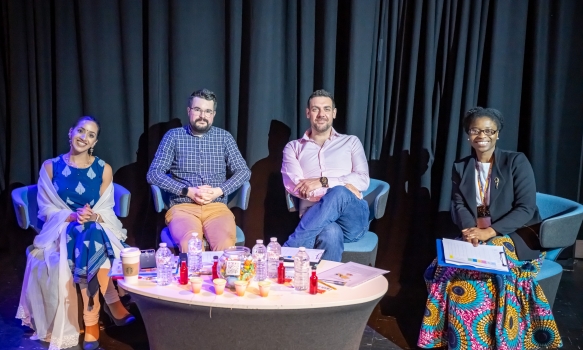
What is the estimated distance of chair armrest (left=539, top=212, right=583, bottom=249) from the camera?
7.79 feet

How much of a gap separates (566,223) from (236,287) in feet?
5.33

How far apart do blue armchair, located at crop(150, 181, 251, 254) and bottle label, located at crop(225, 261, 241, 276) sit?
0.87 metres

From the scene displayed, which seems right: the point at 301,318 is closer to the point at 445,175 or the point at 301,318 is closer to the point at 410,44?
the point at 445,175

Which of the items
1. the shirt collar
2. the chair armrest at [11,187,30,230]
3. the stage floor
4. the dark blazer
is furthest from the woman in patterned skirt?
the chair armrest at [11,187,30,230]

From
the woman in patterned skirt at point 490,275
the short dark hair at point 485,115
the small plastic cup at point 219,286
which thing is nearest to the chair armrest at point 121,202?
the small plastic cup at point 219,286

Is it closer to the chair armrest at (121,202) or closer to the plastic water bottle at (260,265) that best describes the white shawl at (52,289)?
the chair armrest at (121,202)

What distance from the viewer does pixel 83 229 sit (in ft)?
8.35

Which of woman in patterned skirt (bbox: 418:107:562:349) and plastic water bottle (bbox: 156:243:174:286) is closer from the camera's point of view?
plastic water bottle (bbox: 156:243:174:286)

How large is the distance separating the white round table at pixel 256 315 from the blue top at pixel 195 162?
1168 mm

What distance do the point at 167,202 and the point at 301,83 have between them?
4.09 feet

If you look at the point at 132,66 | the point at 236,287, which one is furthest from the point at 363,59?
the point at 236,287

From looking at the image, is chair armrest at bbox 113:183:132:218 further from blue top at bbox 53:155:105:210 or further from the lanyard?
the lanyard

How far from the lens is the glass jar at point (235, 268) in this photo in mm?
2004

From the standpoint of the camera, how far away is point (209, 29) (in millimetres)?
3598
